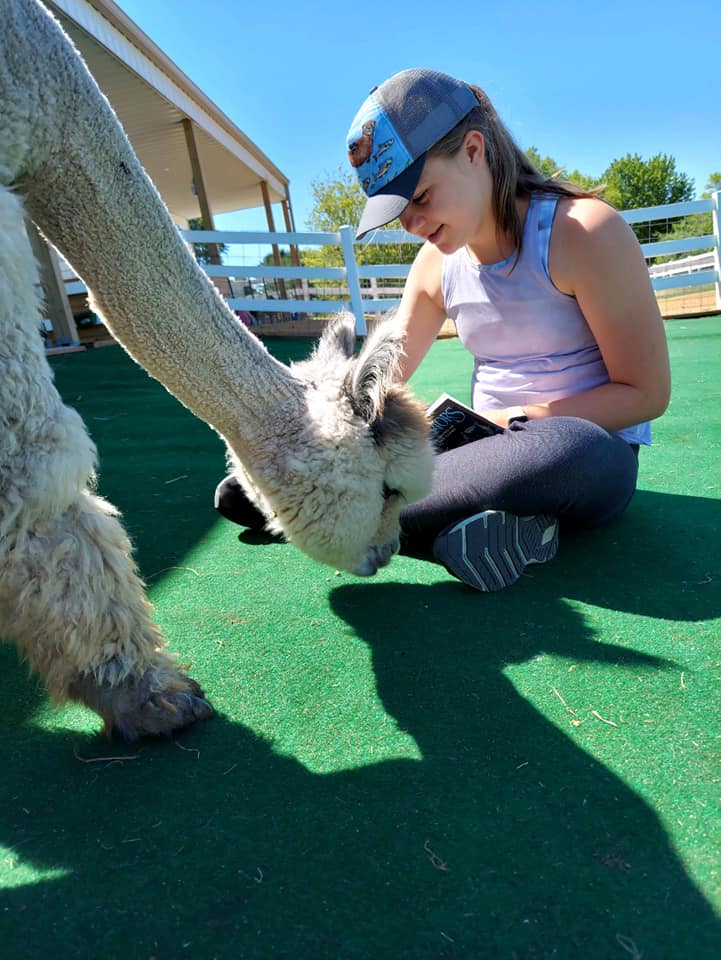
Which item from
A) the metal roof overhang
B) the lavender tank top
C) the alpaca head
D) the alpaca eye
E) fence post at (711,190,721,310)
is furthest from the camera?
fence post at (711,190,721,310)

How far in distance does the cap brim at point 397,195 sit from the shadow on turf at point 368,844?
1.31 metres

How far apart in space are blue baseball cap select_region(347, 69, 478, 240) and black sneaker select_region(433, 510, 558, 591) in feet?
3.27

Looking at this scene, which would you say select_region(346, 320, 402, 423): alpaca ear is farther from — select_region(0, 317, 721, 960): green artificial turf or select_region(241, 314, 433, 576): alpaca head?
select_region(0, 317, 721, 960): green artificial turf

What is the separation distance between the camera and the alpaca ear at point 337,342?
212 cm

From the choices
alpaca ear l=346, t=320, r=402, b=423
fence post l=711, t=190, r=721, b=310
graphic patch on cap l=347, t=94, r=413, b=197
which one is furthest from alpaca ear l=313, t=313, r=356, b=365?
fence post l=711, t=190, r=721, b=310

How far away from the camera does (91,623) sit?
1438 millimetres

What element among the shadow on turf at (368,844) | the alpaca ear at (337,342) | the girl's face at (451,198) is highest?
the girl's face at (451,198)

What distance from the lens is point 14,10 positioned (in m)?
1.39

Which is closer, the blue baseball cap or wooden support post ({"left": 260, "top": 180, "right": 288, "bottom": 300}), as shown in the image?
the blue baseball cap

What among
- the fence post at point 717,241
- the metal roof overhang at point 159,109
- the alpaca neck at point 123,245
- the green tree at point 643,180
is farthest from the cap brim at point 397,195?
the green tree at point 643,180

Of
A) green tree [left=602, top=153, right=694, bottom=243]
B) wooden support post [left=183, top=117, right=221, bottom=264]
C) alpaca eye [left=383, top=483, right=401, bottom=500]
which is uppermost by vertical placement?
green tree [left=602, top=153, right=694, bottom=243]

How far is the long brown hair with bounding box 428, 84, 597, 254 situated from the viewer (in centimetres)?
207

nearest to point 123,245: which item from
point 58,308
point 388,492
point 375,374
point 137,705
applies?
point 375,374

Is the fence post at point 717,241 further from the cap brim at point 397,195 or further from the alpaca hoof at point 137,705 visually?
the alpaca hoof at point 137,705
